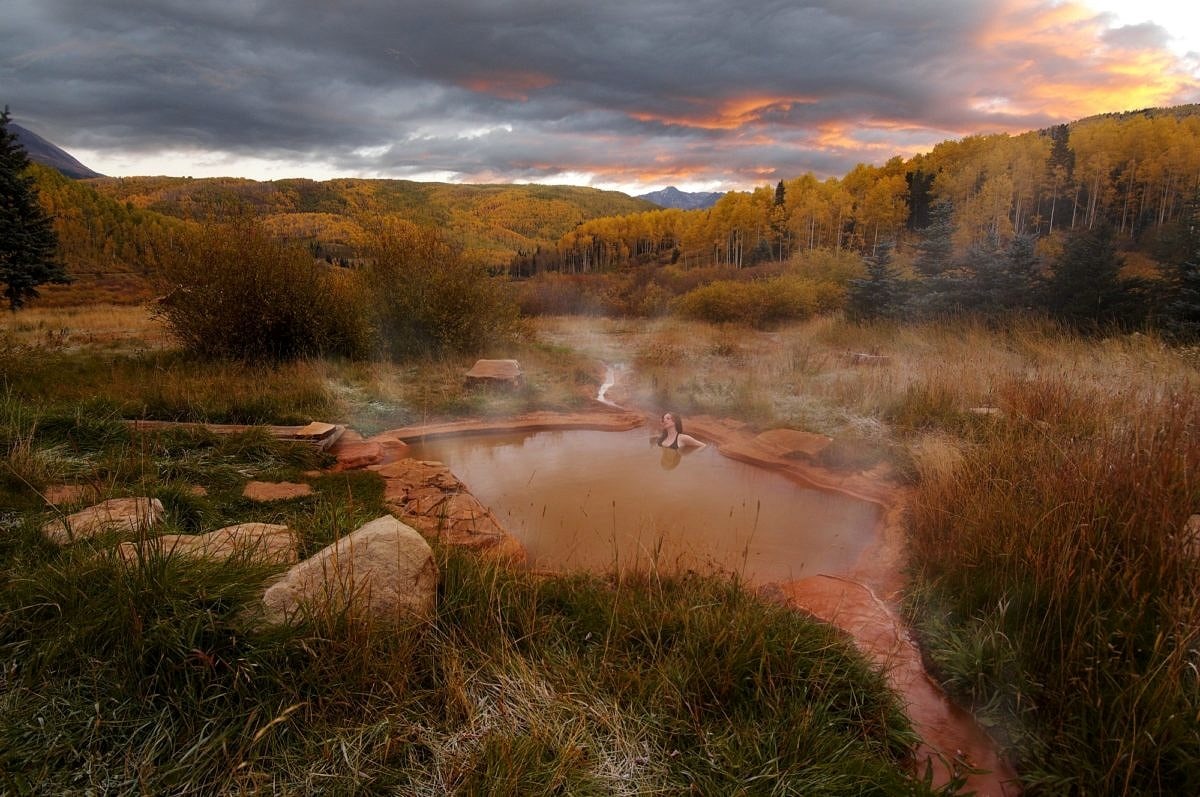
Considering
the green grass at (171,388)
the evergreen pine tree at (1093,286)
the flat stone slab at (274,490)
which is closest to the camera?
the flat stone slab at (274,490)

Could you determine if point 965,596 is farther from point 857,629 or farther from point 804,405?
point 804,405

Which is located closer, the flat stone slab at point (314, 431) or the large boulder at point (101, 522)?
the large boulder at point (101, 522)

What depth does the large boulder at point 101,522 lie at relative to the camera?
8.82ft

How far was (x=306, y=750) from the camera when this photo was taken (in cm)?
189

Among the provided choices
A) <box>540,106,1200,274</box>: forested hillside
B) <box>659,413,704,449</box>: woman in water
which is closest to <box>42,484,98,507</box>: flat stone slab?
<box>659,413,704,449</box>: woman in water

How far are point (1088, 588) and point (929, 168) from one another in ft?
165

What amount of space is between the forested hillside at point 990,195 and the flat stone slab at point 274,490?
24931 mm

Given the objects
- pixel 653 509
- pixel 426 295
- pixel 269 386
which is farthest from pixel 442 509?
pixel 426 295

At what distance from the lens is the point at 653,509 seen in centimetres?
490

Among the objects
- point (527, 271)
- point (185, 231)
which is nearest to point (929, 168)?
point (527, 271)

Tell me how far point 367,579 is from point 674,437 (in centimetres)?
482

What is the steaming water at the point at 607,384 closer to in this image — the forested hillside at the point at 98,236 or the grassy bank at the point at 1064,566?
the grassy bank at the point at 1064,566

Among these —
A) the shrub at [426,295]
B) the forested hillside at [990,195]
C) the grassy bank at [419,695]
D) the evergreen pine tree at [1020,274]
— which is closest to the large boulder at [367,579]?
the grassy bank at [419,695]

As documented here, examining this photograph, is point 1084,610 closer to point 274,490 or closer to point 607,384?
point 274,490
